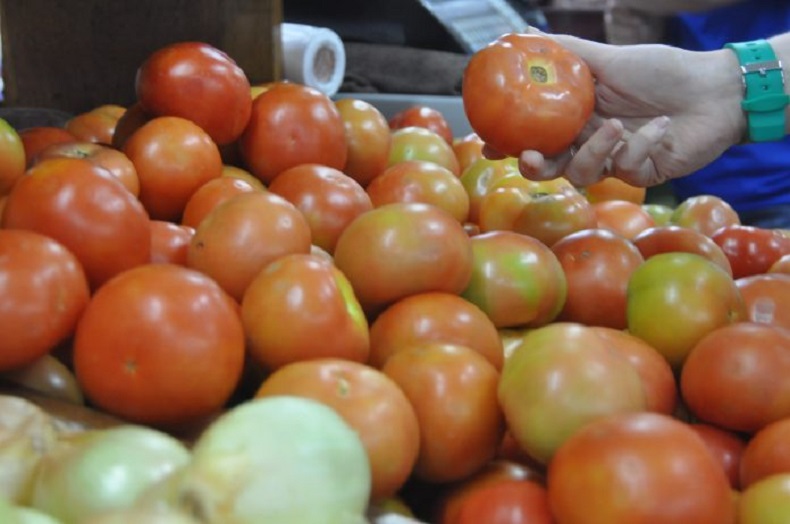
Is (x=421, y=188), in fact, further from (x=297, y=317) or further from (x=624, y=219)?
(x=297, y=317)

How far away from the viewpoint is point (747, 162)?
2430 mm

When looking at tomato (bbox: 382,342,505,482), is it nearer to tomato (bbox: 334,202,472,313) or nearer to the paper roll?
tomato (bbox: 334,202,472,313)

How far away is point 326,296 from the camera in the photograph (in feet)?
2.92

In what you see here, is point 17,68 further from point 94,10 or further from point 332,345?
point 332,345

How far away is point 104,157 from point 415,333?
564 millimetres

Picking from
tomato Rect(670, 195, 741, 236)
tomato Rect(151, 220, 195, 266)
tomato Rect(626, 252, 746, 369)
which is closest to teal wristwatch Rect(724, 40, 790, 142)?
tomato Rect(670, 195, 741, 236)

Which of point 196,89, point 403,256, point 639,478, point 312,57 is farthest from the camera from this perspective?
point 312,57

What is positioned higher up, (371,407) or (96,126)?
(371,407)

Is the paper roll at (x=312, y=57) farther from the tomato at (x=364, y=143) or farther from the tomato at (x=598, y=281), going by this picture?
the tomato at (x=598, y=281)

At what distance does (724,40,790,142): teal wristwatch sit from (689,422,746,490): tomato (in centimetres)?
66

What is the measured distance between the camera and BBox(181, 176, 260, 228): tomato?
1.23 metres

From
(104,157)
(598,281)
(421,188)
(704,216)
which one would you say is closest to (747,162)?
(704,216)

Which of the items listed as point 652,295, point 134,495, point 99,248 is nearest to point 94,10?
point 99,248

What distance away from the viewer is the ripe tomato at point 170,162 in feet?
4.30
